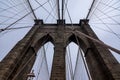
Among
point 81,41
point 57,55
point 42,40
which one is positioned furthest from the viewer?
point 42,40

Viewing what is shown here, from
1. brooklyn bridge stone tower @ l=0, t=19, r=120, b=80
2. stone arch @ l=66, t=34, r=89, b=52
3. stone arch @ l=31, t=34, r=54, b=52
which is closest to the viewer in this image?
brooklyn bridge stone tower @ l=0, t=19, r=120, b=80

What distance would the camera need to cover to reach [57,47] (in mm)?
10602

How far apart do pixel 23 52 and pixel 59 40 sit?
2.77m

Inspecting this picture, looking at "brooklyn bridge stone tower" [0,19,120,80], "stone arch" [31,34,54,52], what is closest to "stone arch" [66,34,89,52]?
"brooklyn bridge stone tower" [0,19,120,80]

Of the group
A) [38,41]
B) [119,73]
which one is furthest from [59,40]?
[119,73]

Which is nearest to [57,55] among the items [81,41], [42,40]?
[81,41]

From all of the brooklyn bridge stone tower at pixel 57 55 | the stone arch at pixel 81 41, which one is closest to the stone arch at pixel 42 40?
the brooklyn bridge stone tower at pixel 57 55

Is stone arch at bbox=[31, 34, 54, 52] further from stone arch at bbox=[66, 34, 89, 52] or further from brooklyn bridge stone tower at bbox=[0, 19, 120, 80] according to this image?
stone arch at bbox=[66, 34, 89, 52]

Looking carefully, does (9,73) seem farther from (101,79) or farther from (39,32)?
(39,32)

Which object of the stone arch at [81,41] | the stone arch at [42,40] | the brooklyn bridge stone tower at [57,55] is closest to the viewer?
the brooklyn bridge stone tower at [57,55]

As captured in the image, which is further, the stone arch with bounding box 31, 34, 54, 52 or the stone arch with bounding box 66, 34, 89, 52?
the stone arch with bounding box 31, 34, 54, 52

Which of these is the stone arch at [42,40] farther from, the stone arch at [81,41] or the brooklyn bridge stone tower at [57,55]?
the stone arch at [81,41]

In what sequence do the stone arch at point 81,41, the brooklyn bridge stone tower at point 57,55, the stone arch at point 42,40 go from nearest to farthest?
the brooklyn bridge stone tower at point 57,55, the stone arch at point 81,41, the stone arch at point 42,40

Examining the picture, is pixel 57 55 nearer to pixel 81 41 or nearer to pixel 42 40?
pixel 81 41
